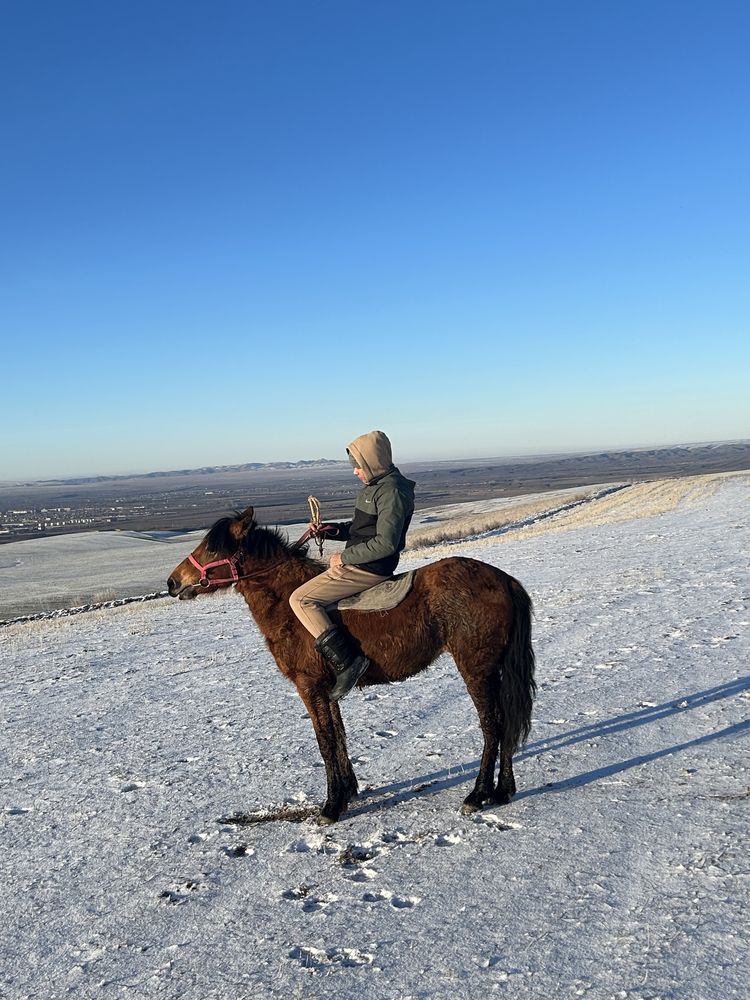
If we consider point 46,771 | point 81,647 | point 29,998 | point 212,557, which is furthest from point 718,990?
point 81,647

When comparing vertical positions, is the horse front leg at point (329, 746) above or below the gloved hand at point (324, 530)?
below

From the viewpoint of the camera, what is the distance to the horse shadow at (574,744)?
6.12 m

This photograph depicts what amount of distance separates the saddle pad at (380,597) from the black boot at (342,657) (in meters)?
0.21

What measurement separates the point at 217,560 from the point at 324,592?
109cm

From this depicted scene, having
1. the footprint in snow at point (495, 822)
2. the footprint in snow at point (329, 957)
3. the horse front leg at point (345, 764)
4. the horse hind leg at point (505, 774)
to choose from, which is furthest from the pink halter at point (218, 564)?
the footprint in snow at point (329, 957)

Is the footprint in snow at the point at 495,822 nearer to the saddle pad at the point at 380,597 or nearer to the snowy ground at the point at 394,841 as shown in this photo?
the snowy ground at the point at 394,841

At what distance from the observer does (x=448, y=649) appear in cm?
617

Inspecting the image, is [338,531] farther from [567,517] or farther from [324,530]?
[567,517]

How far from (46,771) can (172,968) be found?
161 inches

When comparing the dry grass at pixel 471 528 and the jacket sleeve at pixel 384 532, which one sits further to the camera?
the dry grass at pixel 471 528

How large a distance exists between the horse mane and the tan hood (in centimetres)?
105

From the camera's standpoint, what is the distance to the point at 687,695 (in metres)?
8.09

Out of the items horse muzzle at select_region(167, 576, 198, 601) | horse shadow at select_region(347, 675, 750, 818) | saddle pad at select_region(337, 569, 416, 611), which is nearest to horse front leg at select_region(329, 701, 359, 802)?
horse shadow at select_region(347, 675, 750, 818)

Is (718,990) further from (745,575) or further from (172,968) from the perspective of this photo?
(745,575)
